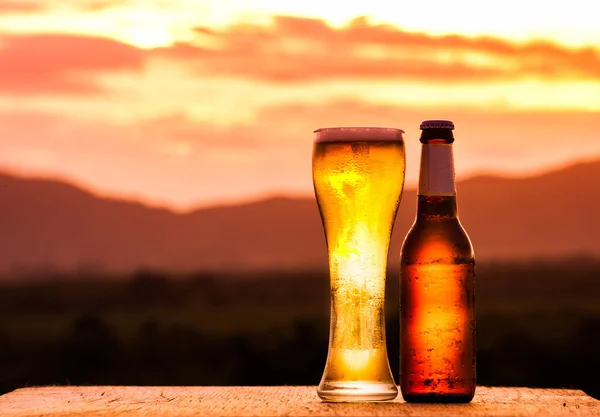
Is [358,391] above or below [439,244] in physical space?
below

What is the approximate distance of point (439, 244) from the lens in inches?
119

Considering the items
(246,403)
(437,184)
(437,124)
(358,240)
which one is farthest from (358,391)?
(437,124)

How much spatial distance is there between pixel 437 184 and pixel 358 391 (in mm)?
610

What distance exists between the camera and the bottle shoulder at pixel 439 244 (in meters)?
3.02

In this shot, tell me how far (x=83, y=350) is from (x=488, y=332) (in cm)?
1046

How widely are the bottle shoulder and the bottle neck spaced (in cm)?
3

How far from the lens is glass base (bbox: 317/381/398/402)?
3.04 metres

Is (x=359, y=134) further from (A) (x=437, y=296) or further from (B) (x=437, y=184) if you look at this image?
(A) (x=437, y=296)

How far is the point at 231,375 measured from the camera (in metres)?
23.6

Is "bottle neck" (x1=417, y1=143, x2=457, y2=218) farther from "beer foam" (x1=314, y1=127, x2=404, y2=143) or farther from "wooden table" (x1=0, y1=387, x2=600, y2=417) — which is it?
"wooden table" (x1=0, y1=387, x2=600, y2=417)

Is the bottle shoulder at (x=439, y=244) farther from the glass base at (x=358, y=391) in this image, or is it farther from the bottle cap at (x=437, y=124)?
the glass base at (x=358, y=391)

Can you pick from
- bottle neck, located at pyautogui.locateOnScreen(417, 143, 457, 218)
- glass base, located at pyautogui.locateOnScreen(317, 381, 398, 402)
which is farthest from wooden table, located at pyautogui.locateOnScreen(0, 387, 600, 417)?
bottle neck, located at pyautogui.locateOnScreen(417, 143, 457, 218)

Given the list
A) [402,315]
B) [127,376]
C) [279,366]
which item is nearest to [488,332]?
[279,366]

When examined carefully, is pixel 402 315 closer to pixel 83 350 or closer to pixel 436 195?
pixel 436 195
